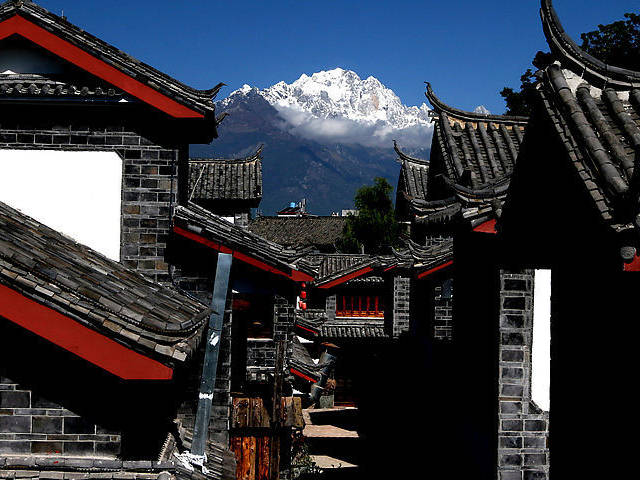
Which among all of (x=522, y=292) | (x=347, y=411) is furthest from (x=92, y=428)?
(x=347, y=411)

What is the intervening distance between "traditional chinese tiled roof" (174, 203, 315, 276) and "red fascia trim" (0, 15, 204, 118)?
1508 mm

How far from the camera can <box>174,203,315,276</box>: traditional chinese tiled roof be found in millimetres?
10086

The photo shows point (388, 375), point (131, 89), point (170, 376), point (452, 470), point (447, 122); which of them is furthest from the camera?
point (388, 375)

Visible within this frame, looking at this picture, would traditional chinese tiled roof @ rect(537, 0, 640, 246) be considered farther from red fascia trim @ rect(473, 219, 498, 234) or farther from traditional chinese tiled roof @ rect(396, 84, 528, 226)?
traditional chinese tiled roof @ rect(396, 84, 528, 226)

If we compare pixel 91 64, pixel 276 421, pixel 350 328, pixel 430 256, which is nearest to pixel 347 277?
pixel 350 328

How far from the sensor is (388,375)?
32.8m

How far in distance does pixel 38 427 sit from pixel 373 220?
50.9 meters

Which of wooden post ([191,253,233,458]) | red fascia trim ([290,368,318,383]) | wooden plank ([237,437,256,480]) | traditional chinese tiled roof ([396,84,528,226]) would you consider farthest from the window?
wooden post ([191,253,233,458])

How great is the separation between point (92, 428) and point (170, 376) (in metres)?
1.13

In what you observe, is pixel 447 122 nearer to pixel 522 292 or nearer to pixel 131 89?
pixel 522 292

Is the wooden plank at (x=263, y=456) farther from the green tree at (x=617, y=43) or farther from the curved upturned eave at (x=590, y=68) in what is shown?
the green tree at (x=617, y=43)

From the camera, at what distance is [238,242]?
1057 centimetres

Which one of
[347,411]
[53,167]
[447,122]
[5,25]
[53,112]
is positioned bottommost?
[347,411]

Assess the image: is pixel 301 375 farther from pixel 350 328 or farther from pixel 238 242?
pixel 350 328
